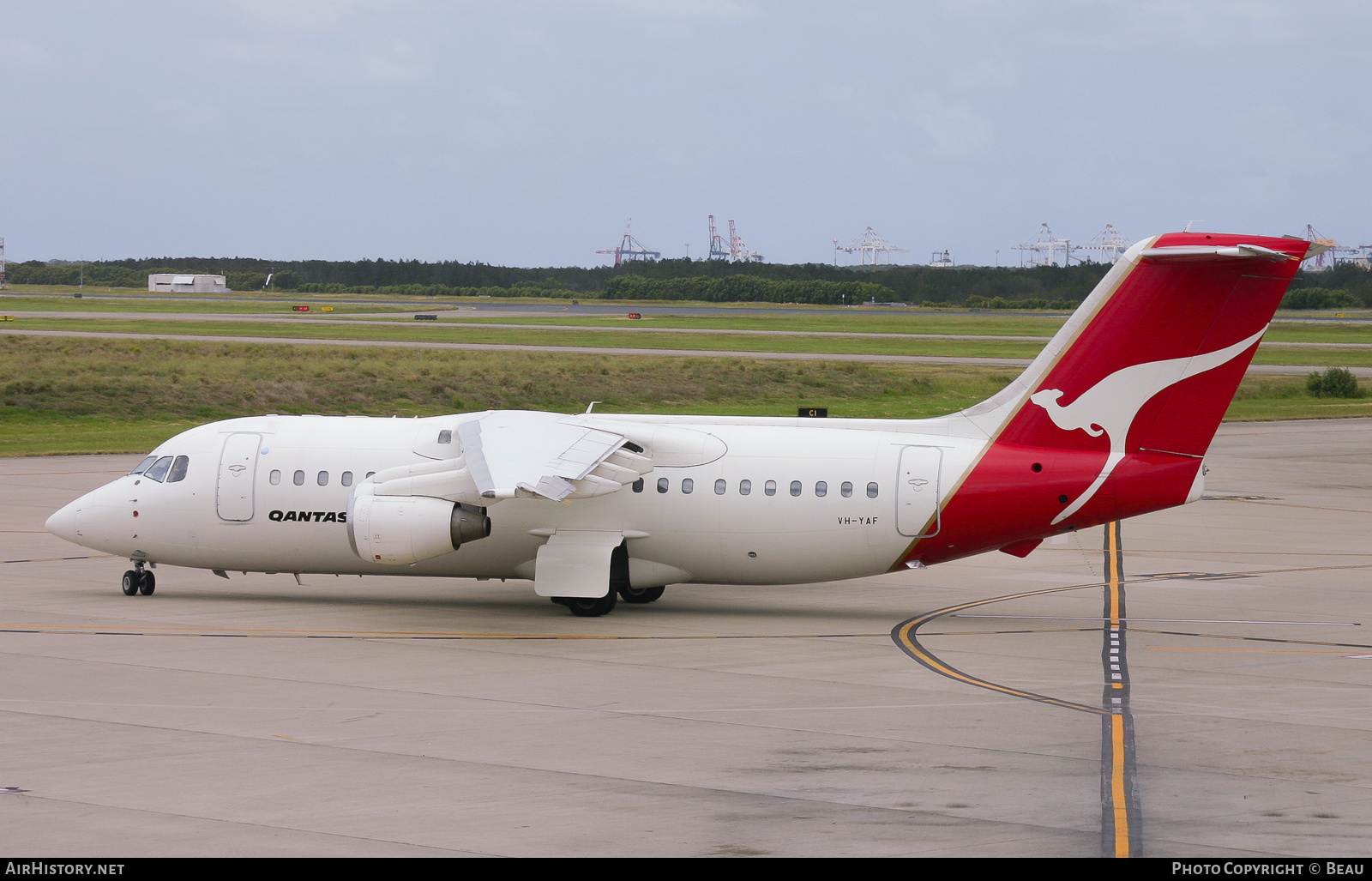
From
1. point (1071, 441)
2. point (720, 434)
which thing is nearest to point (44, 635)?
point (720, 434)

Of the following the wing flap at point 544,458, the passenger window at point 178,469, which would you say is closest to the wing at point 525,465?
the wing flap at point 544,458

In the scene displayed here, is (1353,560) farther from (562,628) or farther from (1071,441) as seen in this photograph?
(562,628)

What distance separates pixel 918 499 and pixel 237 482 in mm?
12072

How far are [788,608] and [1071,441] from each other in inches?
234

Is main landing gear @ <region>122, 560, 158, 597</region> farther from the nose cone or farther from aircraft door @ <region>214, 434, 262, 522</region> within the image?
aircraft door @ <region>214, 434, 262, 522</region>

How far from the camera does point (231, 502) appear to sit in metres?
25.2

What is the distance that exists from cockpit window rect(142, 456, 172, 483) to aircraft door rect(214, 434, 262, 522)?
118 centimetres

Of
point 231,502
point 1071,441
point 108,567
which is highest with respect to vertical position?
point 1071,441

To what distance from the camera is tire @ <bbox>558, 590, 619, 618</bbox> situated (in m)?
Answer: 23.8

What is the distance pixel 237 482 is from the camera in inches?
993

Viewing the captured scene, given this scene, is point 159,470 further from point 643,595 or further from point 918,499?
point 918,499

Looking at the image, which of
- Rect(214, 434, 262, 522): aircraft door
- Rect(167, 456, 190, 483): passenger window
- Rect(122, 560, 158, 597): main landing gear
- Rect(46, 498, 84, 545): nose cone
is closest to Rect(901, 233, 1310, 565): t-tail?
Rect(214, 434, 262, 522): aircraft door
